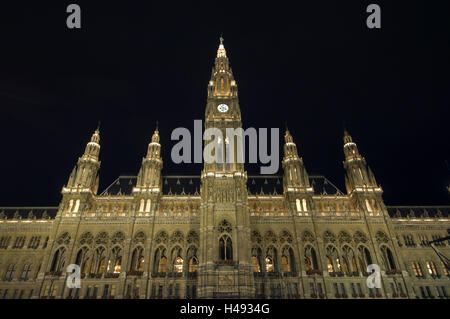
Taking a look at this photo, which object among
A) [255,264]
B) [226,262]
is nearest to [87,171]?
[226,262]

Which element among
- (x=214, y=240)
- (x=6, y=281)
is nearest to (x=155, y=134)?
(x=214, y=240)

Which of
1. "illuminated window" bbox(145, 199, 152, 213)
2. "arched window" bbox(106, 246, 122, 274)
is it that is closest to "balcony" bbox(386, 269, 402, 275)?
"illuminated window" bbox(145, 199, 152, 213)

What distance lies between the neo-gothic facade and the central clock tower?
18cm

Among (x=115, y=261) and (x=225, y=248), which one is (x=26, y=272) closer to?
(x=115, y=261)

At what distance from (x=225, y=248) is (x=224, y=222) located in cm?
448

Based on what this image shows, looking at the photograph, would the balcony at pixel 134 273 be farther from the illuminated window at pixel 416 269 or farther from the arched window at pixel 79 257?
the illuminated window at pixel 416 269

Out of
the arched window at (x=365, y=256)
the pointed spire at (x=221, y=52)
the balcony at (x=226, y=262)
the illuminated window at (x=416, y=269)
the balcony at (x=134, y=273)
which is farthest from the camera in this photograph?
the pointed spire at (x=221, y=52)

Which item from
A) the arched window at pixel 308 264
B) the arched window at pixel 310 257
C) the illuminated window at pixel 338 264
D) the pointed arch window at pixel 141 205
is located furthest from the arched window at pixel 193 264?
the illuminated window at pixel 338 264

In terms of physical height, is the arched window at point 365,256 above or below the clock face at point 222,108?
below

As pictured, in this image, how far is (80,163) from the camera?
62.4m

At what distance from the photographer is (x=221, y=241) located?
4947 cm

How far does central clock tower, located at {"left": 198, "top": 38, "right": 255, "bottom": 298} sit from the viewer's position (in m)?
44.7

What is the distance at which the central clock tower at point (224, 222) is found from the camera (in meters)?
44.7
